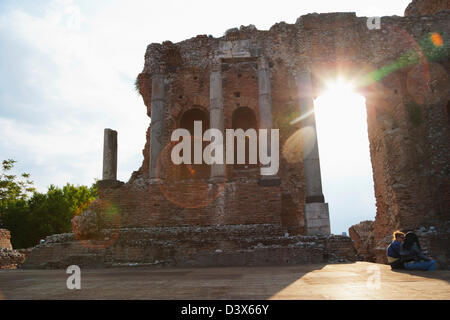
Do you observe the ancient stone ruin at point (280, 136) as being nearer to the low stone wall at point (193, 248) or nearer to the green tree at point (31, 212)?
the low stone wall at point (193, 248)

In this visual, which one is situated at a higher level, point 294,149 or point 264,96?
point 264,96

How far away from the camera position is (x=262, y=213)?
11.9m

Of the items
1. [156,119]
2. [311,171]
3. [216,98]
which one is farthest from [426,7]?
[156,119]

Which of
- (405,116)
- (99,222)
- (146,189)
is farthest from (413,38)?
(99,222)

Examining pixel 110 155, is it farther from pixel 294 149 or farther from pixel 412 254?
pixel 412 254

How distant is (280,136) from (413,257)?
8.93 m

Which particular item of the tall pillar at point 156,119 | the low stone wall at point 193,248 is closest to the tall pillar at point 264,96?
the tall pillar at point 156,119

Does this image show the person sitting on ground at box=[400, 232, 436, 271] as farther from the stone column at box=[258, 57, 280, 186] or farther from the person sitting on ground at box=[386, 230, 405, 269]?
the stone column at box=[258, 57, 280, 186]

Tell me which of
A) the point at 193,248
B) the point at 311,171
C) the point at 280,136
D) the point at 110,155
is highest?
the point at 280,136

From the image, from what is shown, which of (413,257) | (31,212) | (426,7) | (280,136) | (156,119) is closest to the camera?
(413,257)

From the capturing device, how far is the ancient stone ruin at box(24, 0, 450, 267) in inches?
448

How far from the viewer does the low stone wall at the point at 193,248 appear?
9203 millimetres

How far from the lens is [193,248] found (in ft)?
32.6
